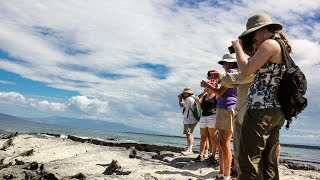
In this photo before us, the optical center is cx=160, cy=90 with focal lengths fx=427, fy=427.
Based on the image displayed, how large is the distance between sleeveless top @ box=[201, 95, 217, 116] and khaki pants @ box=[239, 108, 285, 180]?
495 cm

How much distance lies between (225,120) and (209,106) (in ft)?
6.98

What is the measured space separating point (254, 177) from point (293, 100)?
2.95ft

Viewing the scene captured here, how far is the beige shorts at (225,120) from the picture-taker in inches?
297

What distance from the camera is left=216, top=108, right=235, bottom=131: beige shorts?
754 centimetres

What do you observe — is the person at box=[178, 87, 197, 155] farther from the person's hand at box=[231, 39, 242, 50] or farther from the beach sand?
the person's hand at box=[231, 39, 242, 50]

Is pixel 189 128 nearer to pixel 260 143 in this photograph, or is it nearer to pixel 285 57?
pixel 260 143

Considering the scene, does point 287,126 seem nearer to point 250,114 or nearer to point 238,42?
point 250,114

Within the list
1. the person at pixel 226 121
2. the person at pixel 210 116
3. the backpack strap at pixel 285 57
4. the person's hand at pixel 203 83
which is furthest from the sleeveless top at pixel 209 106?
the backpack strap at pixel 285 57

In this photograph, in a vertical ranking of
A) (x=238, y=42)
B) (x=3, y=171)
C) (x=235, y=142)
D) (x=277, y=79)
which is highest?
(x=238, y=42)

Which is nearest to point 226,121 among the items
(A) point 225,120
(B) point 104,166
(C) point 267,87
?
(A) point 225,120

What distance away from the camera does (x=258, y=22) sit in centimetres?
466

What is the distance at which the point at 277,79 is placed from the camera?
14.7ft

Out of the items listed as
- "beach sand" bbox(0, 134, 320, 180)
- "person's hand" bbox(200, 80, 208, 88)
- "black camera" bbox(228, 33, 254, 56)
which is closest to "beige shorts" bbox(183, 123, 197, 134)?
"beach sand" bbox(0, 134, 320, 180)

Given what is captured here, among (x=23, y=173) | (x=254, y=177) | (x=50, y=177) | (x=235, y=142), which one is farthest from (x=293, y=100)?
(x=23, y=173)
